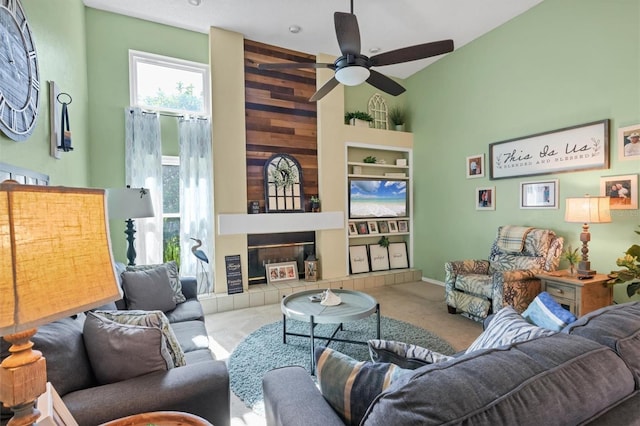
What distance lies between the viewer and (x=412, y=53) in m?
2.70

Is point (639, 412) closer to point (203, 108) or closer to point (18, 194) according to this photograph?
point (18, 194)

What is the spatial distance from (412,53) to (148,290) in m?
3.06

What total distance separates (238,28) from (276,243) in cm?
305

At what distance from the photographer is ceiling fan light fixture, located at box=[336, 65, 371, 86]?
2591mm

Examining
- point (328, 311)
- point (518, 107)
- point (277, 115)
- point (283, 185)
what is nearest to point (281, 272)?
point (283, 185)

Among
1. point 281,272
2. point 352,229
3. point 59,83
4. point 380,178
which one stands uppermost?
point 59,83

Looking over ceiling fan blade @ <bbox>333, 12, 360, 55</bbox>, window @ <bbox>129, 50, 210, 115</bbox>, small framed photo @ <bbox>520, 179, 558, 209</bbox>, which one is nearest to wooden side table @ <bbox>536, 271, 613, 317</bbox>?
small framed photo @ <bbox>520, 179, 558, 209</bbox>

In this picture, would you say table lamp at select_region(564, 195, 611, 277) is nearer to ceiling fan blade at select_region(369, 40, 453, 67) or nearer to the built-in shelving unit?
ceiling fan blade at select_region(369, 40, 453, 67)

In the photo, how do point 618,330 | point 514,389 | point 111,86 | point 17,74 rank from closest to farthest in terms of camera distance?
point 514,389 < point 618,330 < point 17,74 < point 111,86

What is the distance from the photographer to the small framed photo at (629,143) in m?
2.84

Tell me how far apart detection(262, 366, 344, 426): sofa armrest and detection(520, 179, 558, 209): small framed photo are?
145 inches

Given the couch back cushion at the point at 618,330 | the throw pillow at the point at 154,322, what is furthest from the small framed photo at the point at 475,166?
the throw pillow at the point at 154,322

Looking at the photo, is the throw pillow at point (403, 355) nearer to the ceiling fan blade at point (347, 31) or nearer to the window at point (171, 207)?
the ceiling fan blade at point (347, 31)

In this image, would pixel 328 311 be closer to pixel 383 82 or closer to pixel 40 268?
pixel 40 268
